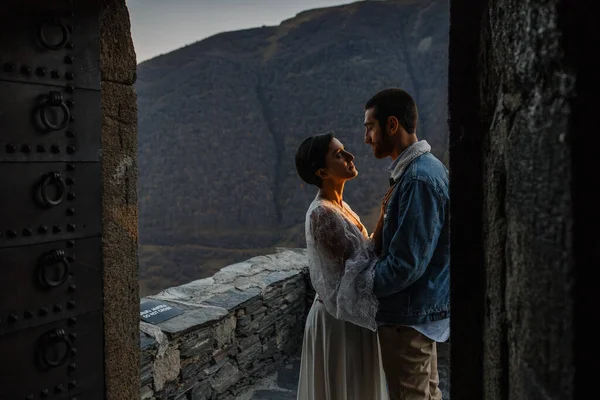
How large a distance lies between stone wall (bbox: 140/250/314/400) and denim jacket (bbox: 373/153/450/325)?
149 centimetres

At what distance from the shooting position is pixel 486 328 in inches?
39.0

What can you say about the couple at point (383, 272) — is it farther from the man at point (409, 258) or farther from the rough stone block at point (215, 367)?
the rough stone block at point (215, 367)

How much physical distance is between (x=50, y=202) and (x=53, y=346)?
1.93 feet

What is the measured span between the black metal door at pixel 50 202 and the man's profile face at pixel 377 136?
1.23 metres

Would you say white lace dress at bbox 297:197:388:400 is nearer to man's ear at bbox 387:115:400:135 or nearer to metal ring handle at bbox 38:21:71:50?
man's ear at bbox 387:115:400:135

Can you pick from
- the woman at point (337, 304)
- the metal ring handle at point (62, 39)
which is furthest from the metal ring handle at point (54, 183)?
the woman at point (337, 304)

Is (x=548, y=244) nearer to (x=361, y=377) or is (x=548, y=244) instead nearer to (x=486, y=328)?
(x=486, y=328)

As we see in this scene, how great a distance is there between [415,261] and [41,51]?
1.70 m

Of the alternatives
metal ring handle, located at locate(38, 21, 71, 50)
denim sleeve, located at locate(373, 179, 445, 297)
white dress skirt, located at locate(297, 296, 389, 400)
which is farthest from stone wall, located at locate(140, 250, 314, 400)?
metal ring handle, located at locate(38, 21, 71, 50)

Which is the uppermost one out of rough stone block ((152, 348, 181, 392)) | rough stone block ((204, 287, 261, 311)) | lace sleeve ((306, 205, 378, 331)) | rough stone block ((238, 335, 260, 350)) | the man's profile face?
the man's profile face

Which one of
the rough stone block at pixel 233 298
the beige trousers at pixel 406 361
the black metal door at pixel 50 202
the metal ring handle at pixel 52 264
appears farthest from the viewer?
the rough stone block at pixel 233 298

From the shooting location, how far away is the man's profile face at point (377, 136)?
232 cm

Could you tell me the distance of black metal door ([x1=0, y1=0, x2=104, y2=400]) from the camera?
1826mm

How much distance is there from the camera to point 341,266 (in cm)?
232
